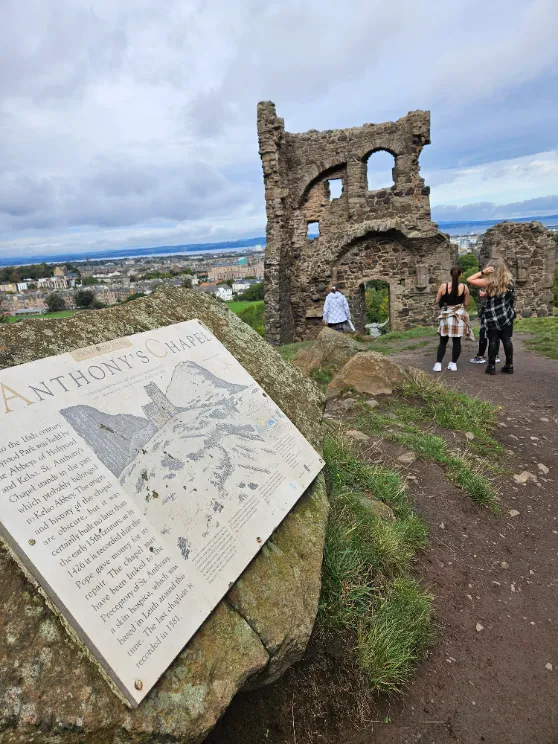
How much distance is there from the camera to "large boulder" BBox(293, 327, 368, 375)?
7.69m

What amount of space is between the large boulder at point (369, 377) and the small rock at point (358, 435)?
1288 millimetres

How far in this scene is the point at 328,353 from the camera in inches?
309

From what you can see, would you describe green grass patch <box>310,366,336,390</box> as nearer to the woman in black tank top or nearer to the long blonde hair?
the woman in black tank top

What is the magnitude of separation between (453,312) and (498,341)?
2.70 feet

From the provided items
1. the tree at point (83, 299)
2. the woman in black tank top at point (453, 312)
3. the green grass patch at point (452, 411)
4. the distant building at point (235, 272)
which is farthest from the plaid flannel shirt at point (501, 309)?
the distant building at point (235, 272)

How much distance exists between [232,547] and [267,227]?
12450 millimetres

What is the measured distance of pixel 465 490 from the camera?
4.04 metres

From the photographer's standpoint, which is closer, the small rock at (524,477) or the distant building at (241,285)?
the small rock at (524,477)

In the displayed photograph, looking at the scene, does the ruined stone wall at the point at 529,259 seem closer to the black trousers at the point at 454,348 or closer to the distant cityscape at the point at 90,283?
the black trousers at the point at 454,348

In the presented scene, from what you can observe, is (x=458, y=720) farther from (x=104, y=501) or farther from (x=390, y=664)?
(x=104, y=501)

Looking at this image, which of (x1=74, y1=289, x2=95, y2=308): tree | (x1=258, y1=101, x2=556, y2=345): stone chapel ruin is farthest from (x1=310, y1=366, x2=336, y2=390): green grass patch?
(x1=74, y1=289, x2=95, y2=308): tree

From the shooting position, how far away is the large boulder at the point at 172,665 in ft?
4.40

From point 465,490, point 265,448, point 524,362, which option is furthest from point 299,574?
point 524,362

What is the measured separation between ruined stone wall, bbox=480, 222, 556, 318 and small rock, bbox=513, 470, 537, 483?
35.4 feet
